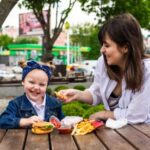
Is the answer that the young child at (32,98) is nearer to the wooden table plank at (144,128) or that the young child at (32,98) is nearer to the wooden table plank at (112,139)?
the wooden table plank at (112,139)

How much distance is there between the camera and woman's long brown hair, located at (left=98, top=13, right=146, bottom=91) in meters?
3.40

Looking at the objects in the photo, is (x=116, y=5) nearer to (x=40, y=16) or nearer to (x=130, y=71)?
(x=40, y=16)

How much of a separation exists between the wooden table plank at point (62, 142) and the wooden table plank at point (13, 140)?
18 cm

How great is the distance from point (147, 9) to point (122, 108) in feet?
67.6

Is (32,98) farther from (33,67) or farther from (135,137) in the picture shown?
(135,137)

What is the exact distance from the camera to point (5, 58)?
77438mm

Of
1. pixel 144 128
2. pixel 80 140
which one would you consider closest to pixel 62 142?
pixel 80 140

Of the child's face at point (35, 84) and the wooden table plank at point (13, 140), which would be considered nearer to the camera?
the wooden table plank at point (13, 140)

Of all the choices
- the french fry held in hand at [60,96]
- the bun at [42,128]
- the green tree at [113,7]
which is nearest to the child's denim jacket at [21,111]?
the french fry held in hand at [60,96]

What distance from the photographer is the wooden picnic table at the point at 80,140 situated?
263 centimetres

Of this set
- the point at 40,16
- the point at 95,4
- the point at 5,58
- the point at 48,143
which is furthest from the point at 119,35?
the point at 5,58

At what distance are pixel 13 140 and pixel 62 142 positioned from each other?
11.2 inches

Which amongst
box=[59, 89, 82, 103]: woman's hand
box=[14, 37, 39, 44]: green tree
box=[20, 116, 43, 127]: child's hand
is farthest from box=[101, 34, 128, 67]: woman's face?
box=[14, 37, 39, 44]: green tree

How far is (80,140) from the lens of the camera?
111 inches
